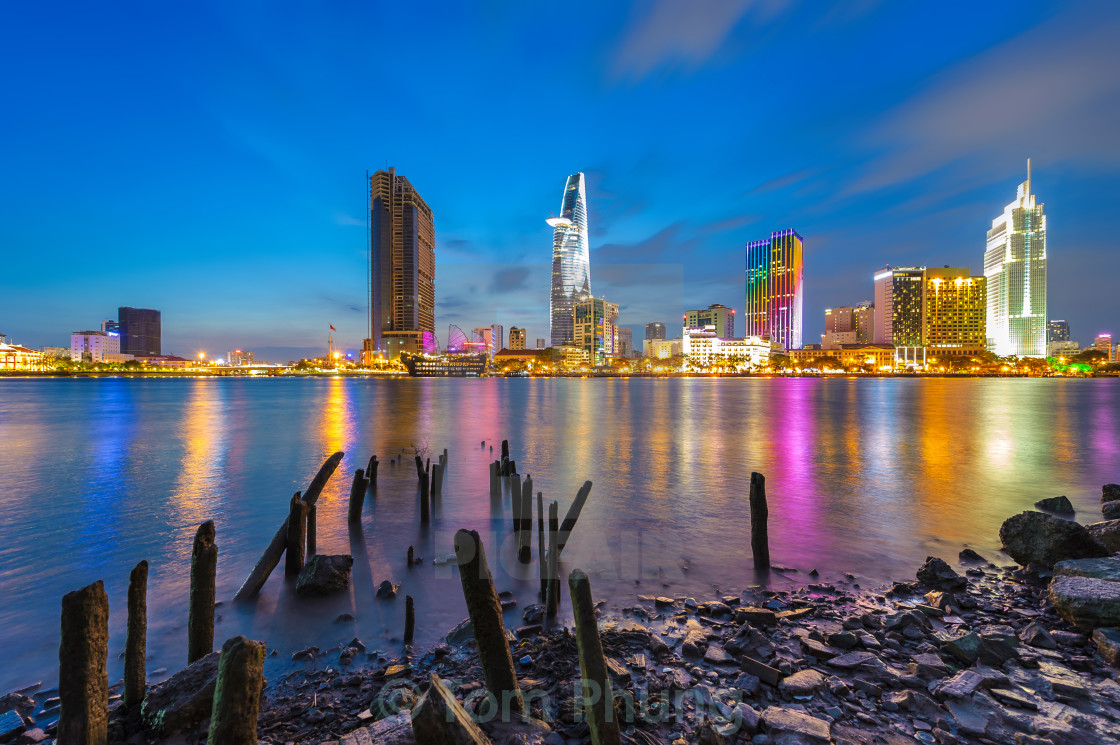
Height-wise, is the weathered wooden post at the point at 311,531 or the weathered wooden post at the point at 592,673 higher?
the weathered wooden post at the point at 592,673

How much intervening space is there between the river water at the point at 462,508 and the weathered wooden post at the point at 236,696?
10.4 ft

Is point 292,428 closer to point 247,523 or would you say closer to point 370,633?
point 247,523

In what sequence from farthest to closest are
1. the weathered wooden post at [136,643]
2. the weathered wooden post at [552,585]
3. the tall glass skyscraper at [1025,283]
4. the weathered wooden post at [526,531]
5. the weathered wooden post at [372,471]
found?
the tall glass skyscraper at [1025,283] → the weathered wooden post at [372,471] → the weathered wooden post at [526,531] → the weathered wooden post at [552,585] → the weathered wooden post at [136,643]

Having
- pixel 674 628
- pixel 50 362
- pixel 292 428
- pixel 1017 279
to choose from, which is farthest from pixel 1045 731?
pixel 1017 279

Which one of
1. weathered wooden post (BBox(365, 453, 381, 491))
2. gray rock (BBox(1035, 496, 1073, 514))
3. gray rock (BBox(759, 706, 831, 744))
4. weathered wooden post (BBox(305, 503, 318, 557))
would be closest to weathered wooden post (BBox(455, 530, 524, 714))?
gray rock (BBox(759, 706, 831, 744))

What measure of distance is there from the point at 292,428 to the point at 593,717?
38205 millimetres

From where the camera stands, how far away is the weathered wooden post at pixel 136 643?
4.60 m

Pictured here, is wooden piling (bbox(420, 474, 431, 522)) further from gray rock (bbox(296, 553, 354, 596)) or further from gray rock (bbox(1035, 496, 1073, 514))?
gray rock (bbox(1035, 496, 1073, 514))

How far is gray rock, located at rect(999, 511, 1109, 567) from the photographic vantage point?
8.00 metres

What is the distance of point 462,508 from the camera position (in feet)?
45.9

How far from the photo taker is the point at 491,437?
3066cm

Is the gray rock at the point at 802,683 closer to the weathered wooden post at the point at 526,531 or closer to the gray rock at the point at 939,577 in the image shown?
the gray rock at the point at 939,577

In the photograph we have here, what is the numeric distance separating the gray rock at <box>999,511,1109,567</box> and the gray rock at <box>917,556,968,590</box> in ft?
6.03

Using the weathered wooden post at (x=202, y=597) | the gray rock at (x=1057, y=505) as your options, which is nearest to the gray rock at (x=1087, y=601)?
the gray rock at (x=1057, y=505)
